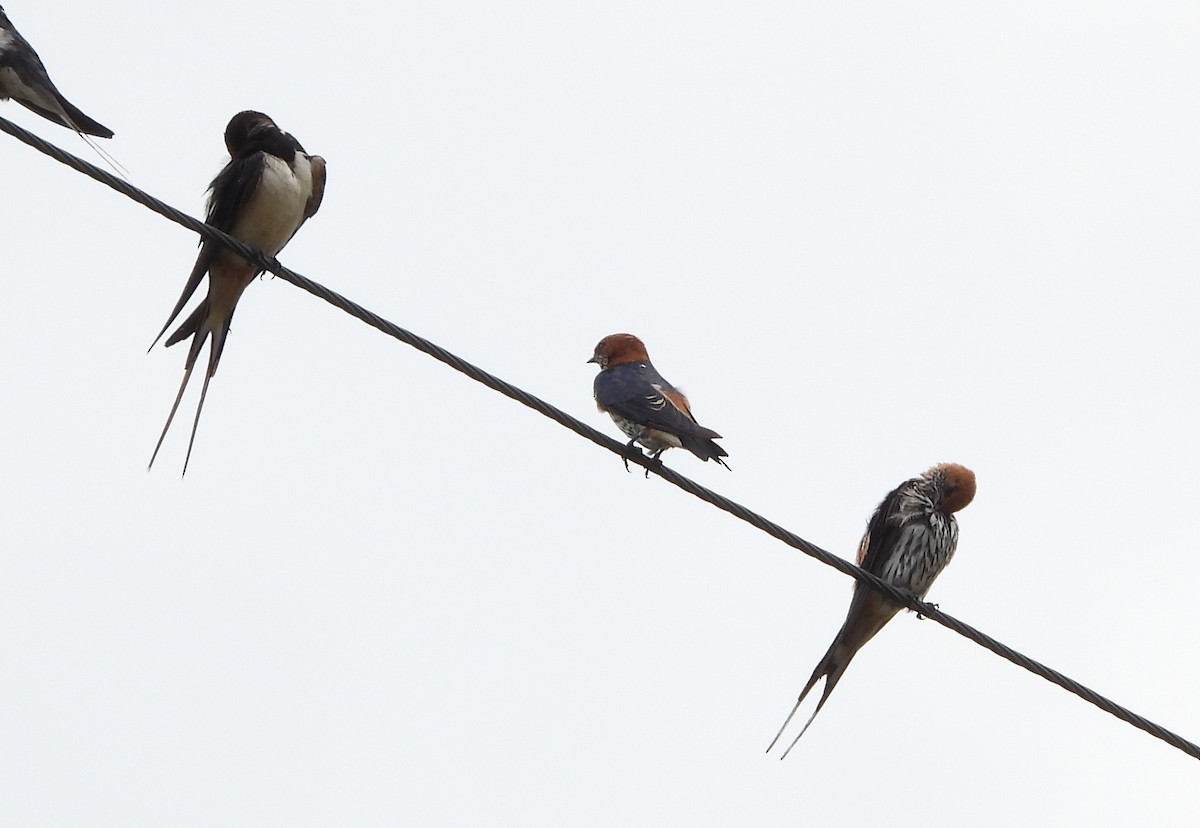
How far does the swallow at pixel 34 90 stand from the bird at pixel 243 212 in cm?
84

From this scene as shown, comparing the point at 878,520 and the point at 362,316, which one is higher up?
the point at 878,520

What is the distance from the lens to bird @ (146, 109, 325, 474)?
674 centimetres

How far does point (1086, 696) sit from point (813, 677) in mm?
2197

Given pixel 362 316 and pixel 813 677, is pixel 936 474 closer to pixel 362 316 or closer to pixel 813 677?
pixel 813 677

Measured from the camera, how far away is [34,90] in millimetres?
5996

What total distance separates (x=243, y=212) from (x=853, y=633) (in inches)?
115

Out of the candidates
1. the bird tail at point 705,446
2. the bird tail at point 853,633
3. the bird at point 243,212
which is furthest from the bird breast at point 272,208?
the bird tail at point 853,633

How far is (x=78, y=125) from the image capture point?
594 centimetres

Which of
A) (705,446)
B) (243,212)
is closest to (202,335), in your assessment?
(243,212)

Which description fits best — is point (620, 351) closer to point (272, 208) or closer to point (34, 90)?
point (272, 208)

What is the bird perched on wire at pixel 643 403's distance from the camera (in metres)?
6.78

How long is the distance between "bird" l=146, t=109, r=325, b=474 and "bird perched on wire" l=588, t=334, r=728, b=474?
146 centimetres

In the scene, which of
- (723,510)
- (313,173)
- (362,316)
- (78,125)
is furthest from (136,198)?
(313,173)

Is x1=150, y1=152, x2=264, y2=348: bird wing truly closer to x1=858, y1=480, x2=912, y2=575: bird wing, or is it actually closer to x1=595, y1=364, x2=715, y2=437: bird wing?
x1=595, y1=364, x2=715, y2=437: bird wing
